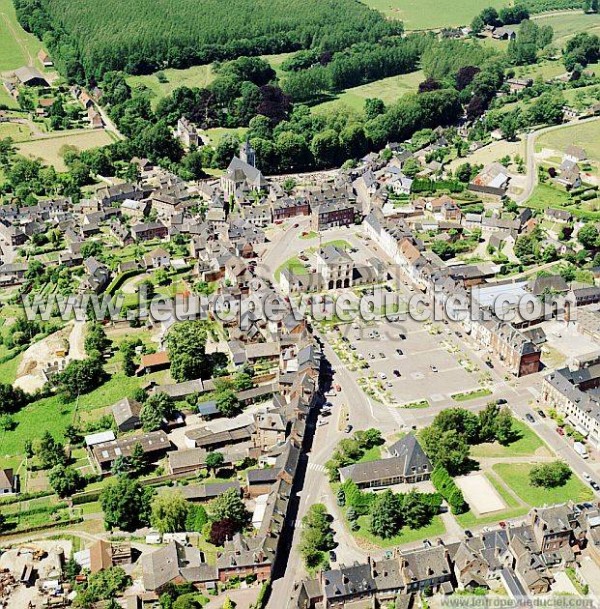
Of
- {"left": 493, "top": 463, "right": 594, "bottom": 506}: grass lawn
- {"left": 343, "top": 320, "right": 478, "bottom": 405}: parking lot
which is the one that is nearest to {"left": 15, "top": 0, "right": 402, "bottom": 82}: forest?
{"left": 343, "top": 320, "right": 478, "bottom": 405}: parking lot

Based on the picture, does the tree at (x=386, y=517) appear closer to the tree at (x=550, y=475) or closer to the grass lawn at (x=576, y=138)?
the tree at (x=550, y=475)

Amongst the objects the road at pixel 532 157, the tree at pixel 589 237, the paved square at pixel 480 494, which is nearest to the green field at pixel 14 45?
the road at pixel 532 157

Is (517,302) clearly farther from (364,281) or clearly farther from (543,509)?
(543,509)

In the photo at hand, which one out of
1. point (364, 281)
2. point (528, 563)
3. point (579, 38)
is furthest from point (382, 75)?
point (528, 563)

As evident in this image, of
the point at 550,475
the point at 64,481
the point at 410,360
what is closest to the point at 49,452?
the point at 64,481

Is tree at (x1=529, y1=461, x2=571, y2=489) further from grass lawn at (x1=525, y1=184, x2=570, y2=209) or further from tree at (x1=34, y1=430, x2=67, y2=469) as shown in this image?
grass lawn at (x1=525, y1=184, x2=570, y2=209)
